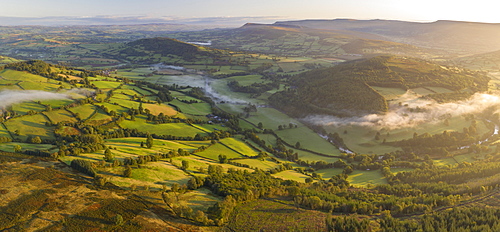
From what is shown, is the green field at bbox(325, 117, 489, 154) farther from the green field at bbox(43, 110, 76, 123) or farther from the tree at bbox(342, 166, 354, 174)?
the green field at bbox(43, 110, 76, 123)

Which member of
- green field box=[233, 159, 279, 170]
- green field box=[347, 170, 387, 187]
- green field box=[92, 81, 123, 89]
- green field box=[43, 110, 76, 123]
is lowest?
green field box=[347, 170, 387, 187]

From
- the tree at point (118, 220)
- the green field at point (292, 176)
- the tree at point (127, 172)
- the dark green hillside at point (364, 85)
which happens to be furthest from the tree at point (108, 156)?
the dark green hillside at point (364, 85)

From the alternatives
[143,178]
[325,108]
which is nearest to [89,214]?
[143,178]

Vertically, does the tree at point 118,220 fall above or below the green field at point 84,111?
below

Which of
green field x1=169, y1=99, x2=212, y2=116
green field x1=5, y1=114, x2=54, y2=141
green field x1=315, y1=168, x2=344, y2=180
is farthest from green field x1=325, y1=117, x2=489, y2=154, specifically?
green field x1=5, y1=114, x2=54, y2=141

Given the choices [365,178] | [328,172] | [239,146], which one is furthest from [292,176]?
[239,146]

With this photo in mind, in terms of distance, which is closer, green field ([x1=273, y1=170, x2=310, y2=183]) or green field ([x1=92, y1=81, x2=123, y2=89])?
green field ([x1=273, y1=170, x2=310, y2=183])

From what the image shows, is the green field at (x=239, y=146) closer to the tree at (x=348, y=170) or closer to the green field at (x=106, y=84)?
the tree at (x=348, y=170)

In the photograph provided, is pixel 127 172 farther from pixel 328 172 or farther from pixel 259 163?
pixel 328 172

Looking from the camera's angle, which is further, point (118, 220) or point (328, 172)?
point (328, 172)
